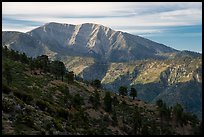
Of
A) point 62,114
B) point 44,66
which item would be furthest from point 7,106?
point 44,66

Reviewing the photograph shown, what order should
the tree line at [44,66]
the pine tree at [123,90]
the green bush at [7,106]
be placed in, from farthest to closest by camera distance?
the pine tree at [123,90], the tree line at [44,66], the green bush at [7,106]

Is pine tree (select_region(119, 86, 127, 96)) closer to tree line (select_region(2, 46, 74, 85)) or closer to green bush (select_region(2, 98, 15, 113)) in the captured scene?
tree line (select_region(2, 46, 74, 85))

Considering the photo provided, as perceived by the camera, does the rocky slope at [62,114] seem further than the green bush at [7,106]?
Yes

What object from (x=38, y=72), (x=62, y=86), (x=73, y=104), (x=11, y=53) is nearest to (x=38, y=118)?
(x=73, y=104)

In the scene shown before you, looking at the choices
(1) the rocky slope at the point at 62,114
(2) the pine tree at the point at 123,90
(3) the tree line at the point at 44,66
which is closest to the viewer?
(1) the rocky slope at the point at 62,114

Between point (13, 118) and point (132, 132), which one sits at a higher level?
point (13, 118)

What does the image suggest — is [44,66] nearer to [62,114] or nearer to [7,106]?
[62,114]

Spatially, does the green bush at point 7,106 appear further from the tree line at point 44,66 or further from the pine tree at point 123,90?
the pine tree at point 123,90

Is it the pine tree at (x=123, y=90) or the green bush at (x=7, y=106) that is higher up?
the pine tree at (x=123, y=90)

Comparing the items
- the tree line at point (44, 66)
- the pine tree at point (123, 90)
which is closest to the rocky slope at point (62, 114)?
the tree line at point (44, 66)

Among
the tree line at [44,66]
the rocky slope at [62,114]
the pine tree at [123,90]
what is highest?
the tree line at [44,66]

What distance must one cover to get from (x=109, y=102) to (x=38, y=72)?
49.7 meters

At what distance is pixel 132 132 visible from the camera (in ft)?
350

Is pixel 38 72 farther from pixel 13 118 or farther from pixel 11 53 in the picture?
pixel 13 118
